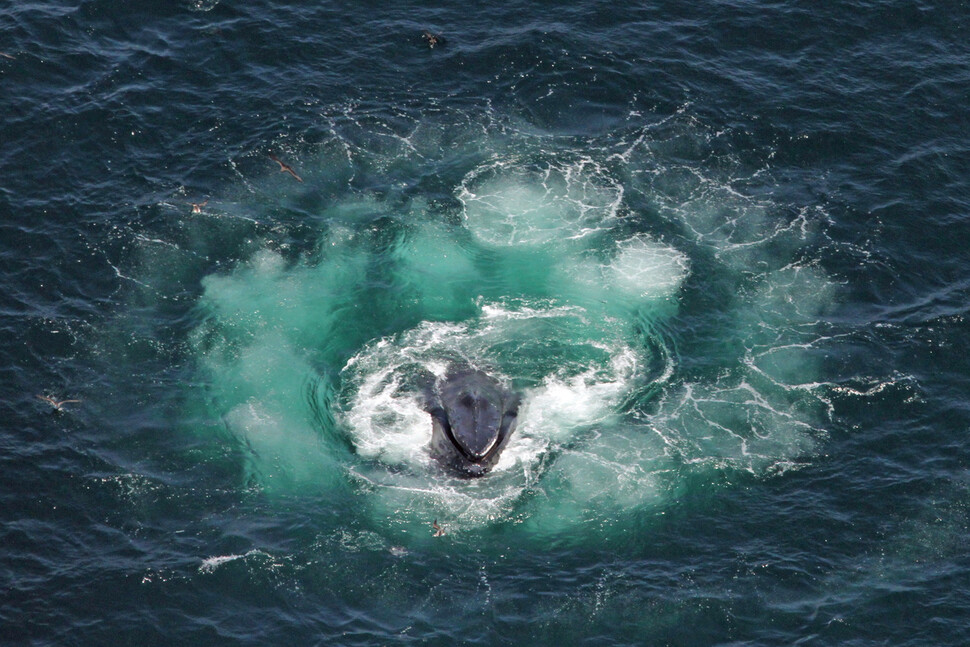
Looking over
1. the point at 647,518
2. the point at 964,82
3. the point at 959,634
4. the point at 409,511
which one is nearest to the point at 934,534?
the point at 959,634

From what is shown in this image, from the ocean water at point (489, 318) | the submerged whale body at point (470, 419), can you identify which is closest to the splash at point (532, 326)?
the ocean water at point (489, 318)

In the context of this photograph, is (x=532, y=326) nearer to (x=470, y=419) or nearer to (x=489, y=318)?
(x=489, y=318)

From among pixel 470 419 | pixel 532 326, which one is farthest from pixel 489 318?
pixel 470 419

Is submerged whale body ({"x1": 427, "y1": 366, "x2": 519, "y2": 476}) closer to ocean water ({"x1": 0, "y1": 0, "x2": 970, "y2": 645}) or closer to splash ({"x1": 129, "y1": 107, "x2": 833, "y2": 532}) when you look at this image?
splash ({"x1": 129, "y1": 107, "x2": 833, "y2": 532})

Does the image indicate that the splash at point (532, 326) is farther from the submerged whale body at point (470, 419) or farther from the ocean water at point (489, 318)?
the submerged whale body at point (470, 419)

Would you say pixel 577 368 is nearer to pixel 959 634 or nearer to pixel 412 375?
pixel 412 375
